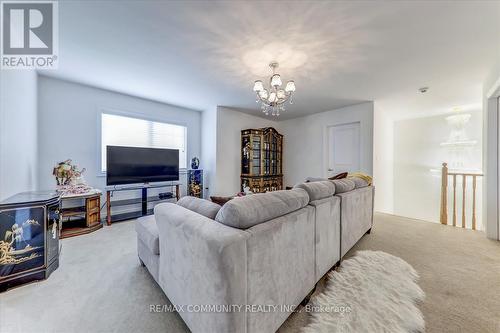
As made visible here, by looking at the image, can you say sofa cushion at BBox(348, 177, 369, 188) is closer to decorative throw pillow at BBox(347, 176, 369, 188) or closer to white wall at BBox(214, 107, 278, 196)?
decorative throw pillow at BBox(347, 176, 369, 188)

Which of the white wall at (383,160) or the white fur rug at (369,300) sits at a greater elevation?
the white wall at (383,160)

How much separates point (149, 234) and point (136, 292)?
49 centimetres

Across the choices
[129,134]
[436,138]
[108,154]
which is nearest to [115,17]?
[108,154]

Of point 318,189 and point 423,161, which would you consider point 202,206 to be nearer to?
point 318,189

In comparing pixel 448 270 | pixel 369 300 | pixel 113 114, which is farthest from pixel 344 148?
pixel 113 114

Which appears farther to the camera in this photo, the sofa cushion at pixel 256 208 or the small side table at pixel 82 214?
the small side table at pixel 82 214

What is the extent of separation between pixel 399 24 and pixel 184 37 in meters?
2.09

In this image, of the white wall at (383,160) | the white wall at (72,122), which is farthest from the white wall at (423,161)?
the white wall at (72,122)

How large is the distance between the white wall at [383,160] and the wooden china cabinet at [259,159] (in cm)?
245

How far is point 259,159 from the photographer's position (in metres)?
5.09

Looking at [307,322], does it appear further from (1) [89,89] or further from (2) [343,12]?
(1) [89,89]

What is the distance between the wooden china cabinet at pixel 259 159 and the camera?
490cm

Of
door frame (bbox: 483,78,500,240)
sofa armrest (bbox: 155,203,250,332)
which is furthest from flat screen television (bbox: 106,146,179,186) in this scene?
door frame (bbox: 483,78,500,240)

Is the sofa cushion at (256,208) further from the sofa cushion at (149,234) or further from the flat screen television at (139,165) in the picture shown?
the flat screen television at (139,165)
